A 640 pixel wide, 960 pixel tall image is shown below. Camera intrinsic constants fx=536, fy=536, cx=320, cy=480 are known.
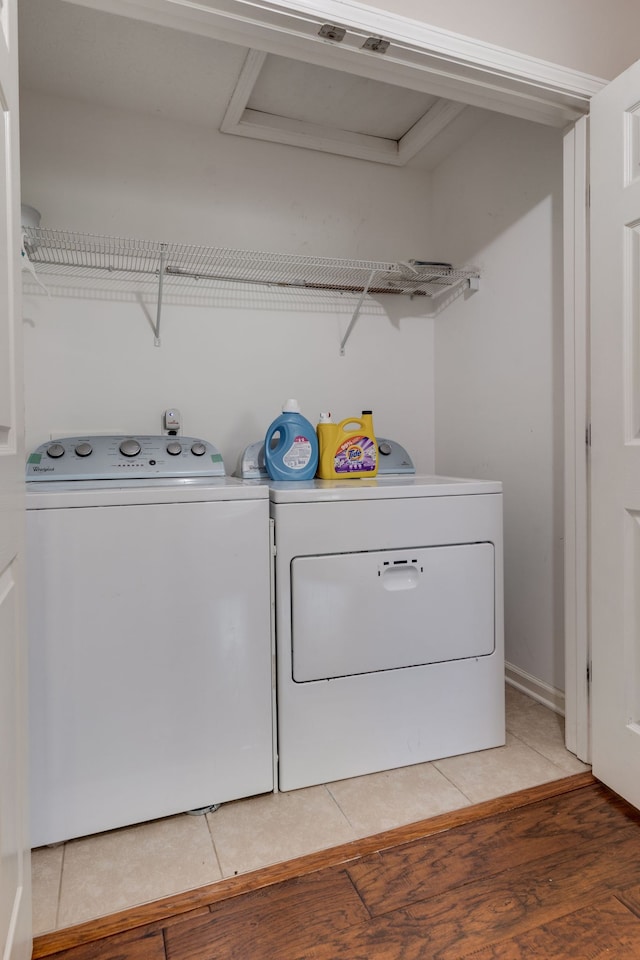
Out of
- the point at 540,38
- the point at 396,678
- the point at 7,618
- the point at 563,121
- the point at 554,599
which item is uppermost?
the point at 540,38

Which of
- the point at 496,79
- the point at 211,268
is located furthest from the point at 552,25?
the point at 211,268

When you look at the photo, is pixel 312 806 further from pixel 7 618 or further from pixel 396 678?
pixel 7 618

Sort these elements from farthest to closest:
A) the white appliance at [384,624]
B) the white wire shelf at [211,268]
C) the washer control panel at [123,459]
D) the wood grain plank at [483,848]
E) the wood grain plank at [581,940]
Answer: the white wire shelf at [211,268]
the washer control panel at [123,459]
the white appliance at [384,624]
the wood grain plank at [483,848]
the wood grain plank at [581,940]

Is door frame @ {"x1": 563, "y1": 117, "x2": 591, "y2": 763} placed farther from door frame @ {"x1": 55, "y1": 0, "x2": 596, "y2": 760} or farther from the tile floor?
the tile floor

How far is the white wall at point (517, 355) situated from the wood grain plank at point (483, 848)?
0.58m

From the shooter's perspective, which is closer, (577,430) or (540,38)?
(540,38)

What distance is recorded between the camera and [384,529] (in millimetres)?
1604

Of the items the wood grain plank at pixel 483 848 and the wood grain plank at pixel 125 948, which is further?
the wood grain plank at pixel 483 848

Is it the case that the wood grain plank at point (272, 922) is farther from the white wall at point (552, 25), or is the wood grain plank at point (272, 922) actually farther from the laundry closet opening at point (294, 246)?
the white wall at point (552, 25)

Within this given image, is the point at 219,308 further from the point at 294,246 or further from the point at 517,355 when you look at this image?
the point at 517,355

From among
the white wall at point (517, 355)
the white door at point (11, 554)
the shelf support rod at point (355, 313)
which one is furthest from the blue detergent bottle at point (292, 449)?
the white door at point (11, 554)

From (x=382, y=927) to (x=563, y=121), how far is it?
2155mm

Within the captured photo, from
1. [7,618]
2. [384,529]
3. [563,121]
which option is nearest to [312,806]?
[384,529]

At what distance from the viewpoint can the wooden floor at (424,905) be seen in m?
1.05
